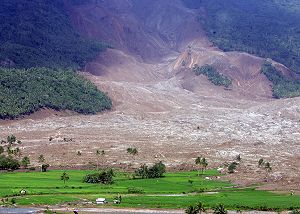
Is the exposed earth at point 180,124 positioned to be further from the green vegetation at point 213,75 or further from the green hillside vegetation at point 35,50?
the green hillside vegetation at point 35,50

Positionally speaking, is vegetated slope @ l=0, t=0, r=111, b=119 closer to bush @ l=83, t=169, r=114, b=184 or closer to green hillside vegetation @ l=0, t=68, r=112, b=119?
green hillside vegetation @ l=0, t=68, r=112, b=119

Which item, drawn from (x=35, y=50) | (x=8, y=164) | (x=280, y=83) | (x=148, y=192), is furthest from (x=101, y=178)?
(x=280, y=83)

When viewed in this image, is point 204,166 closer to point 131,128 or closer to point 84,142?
point 84,142

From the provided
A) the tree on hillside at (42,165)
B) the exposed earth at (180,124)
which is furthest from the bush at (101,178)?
the exposed earth at (180,124)

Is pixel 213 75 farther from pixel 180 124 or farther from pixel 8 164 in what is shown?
pixel 8 164

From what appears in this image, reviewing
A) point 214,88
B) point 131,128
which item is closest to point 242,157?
point 131,128

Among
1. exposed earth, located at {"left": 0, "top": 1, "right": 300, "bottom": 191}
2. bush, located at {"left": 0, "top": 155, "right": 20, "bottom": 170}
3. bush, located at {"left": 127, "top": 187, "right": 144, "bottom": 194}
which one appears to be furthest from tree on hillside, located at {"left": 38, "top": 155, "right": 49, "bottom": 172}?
bush, located at {"left": 127, "top": 187, "right": 144, "bottom": 194}
